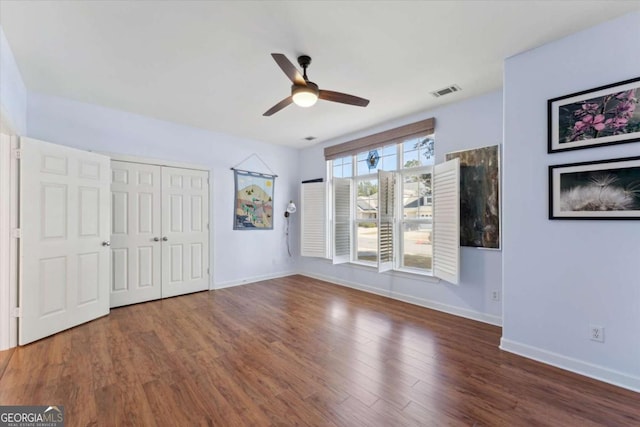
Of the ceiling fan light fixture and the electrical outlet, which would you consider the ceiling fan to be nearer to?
the ceiling fan light fixture

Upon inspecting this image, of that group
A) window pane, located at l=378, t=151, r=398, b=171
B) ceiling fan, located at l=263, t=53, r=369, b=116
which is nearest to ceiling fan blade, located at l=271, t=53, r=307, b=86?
ceiling fan, located at l=263, t=53, r=369, b=116

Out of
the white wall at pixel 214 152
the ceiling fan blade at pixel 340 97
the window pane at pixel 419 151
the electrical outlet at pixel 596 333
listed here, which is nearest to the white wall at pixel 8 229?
the white wall at pixel 214 152

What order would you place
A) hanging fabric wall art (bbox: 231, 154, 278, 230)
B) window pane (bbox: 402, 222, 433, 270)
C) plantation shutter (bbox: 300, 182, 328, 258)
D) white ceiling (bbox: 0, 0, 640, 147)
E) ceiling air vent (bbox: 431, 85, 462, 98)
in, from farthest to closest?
plantation shutter (bbox: 300, 182, 328, 258), hanging fabric wall art (bbox: 231, 154, 278, 230), window pane (bbox: 402, 222, 433, 270), ceiling air vent (bbox: 431, 85, 462, 98), white ceiling (bbox: 0, 0, 640, 147)

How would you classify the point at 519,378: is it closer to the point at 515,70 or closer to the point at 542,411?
the point at 542,411

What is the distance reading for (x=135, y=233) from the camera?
3982 millimetres

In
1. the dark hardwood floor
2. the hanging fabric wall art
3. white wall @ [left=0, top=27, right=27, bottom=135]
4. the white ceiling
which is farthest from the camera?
the hanging fabric wall art

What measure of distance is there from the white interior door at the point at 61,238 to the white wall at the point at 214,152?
0.55 metres

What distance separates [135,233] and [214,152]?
5.99 ft

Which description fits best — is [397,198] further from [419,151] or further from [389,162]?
[419,151]

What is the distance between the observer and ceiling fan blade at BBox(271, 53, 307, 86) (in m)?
1.98

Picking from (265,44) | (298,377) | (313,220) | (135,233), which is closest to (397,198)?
(313,220)

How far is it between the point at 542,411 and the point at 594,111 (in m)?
2.30

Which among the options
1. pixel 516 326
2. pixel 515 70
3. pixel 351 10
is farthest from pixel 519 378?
pixel 351 10

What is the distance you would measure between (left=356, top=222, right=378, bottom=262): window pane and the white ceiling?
83.7 inches
